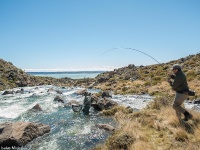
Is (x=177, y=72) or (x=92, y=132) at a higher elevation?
(x=177, y=72)

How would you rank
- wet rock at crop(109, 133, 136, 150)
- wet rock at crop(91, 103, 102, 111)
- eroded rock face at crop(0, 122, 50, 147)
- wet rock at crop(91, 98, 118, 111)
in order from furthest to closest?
1. wet rock at crop(91, 103, 102, 111)
2. wet rock at crop(91, 98, 118, 111)
3. eroded rock face at crop(0, 122, 50, 147)
4. wet rock at crop(109, 133, 136, 150)

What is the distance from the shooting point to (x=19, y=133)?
13406 millimetres

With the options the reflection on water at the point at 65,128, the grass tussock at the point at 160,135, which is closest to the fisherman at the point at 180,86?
the grass tussock at the point at 160,135

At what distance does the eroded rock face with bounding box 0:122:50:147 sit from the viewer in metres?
12.7

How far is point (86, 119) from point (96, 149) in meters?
7.53

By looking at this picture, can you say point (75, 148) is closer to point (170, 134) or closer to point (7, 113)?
point (170, 134)

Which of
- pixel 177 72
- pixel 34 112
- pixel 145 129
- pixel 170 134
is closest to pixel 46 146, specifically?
pixel 145 129

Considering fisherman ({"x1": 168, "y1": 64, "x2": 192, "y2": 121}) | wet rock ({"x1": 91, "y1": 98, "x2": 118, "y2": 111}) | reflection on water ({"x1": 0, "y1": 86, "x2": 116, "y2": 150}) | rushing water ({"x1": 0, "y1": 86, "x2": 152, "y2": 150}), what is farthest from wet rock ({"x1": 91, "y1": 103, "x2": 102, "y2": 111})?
fisherman ({"x1": 168, "y1": 64, "x2": 192, "y2": 121})

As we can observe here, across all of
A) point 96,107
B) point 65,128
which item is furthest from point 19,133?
point 96,107

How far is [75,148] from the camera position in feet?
40.3

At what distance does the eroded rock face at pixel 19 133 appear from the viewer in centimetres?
1266

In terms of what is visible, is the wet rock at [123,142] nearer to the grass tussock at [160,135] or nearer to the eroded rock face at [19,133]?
the grass tussock at [160,135]

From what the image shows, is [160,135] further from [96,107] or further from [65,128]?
[96,107]

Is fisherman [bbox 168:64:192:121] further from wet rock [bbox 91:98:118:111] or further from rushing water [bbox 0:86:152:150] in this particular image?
wet rock [bbox 91:98:118:111]
